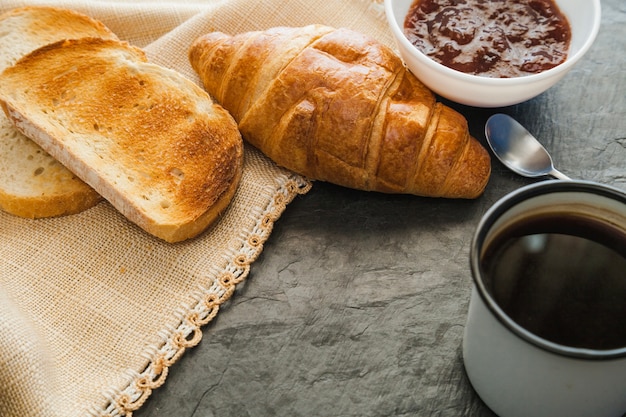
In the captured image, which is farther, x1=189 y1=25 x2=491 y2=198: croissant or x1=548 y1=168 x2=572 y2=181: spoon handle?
x1=548 y1=168 x2=572 y2=181: spoon handle

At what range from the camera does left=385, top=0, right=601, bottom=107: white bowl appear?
1.94 metres

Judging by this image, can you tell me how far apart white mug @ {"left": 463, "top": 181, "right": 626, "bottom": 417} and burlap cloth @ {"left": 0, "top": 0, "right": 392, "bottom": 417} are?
29.3 inches

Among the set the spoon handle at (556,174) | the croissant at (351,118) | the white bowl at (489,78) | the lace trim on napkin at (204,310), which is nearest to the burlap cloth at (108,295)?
the lace trim on napkin at (204,310)

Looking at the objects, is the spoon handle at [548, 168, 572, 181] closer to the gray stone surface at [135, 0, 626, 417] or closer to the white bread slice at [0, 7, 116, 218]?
the gray stone surface at [135, 0, 626, 417]

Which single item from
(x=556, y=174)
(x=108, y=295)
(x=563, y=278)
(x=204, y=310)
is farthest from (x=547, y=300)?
(x=108, y=295)

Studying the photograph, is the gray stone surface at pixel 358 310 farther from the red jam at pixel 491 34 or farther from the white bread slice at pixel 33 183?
the white bread slice at pixel 33 183

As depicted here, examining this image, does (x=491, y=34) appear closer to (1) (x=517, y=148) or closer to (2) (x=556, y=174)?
(1) (x=517, y=148)

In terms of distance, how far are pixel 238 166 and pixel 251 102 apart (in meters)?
0.20

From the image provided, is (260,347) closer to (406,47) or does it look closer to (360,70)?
(360,70)

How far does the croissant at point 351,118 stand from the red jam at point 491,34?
131mm

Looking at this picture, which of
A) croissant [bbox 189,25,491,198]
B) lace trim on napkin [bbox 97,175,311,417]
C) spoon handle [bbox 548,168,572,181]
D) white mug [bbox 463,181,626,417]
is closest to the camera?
white mug [bbox 463,181,626,417]

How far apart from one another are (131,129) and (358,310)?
87 centimetres

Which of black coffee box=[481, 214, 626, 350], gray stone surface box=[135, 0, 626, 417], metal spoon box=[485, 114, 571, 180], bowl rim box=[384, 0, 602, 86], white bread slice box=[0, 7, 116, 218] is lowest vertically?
gray stone surface box=[135, 0, 626, 417]

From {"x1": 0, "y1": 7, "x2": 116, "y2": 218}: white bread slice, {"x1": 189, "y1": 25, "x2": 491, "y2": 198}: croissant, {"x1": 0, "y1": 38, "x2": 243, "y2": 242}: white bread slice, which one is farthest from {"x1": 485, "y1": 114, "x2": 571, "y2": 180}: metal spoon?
{"x1": 0, "y1": 7, "x2": 116, "y2": 218}: white bread slice
